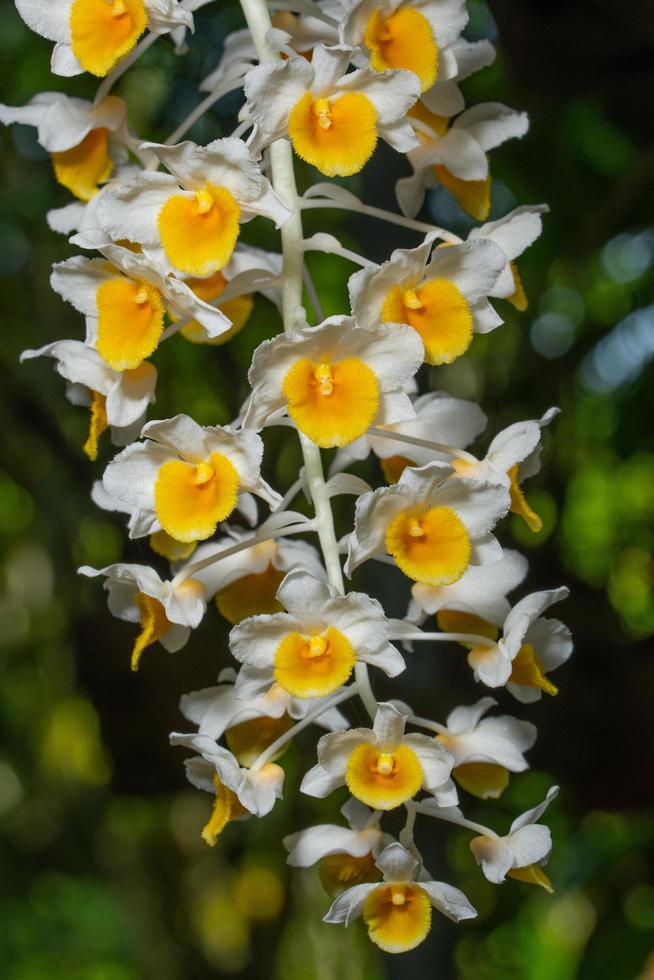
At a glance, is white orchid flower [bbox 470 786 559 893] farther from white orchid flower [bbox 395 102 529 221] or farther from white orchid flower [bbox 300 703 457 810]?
white orchid flower [bbox 395 102 529 221]

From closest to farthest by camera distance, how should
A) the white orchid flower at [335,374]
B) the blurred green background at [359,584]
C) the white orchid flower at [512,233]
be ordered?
the white orchid flower at [335,374]
the white orchid flower at [512,233]
the blurred green background at [359,584]

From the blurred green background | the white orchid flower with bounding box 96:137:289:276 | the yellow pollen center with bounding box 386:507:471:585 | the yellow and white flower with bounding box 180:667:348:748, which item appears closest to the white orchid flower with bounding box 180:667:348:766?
the yellow and white flower with bounding box 180:667:348:748

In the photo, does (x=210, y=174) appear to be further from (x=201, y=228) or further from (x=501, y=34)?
(x=501, y=34)

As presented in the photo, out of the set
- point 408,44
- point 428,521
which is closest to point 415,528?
point 428,521

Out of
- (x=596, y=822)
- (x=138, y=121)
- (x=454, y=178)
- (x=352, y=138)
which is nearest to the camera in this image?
(x=352, y=138)

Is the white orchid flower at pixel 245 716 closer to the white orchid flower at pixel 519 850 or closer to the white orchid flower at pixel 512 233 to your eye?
the white orchid flower at pixel 519 850

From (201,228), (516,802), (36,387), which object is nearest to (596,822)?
(516,802)

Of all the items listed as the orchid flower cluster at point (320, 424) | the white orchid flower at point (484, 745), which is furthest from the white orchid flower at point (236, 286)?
the white orchid flower at point (484, 745)
